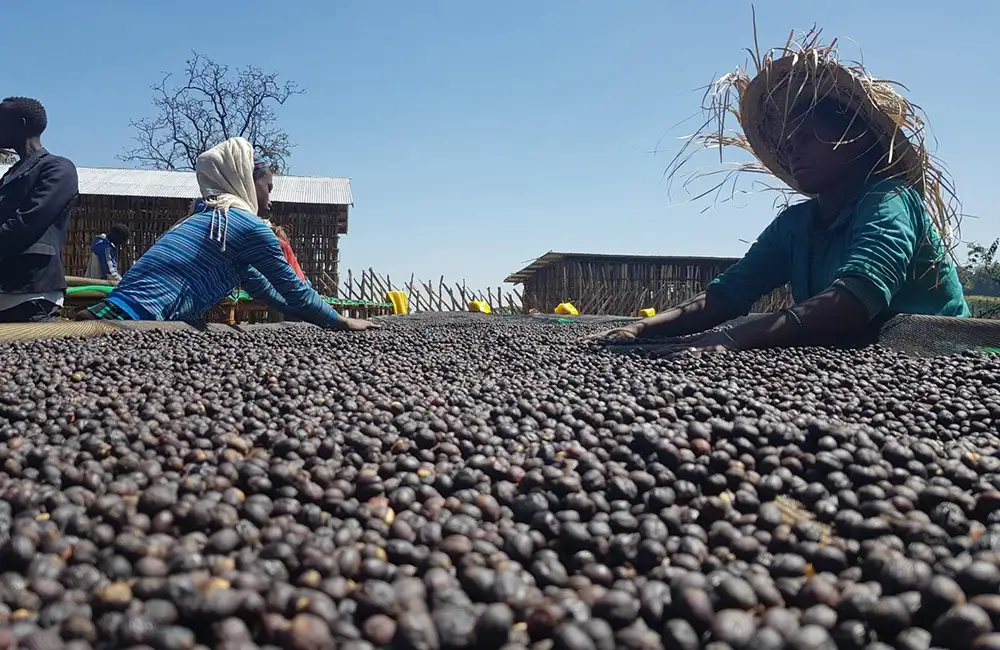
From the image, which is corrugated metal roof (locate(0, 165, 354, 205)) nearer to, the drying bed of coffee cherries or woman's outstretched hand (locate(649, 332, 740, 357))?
woman's outstretched hand (locate(649, 332, 740, 357))

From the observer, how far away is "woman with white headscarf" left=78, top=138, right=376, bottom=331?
459 cm

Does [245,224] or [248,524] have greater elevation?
[245,224]

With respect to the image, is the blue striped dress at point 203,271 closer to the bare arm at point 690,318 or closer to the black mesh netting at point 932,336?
the bare arm at point 690,318

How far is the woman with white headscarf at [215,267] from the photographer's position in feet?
15.1

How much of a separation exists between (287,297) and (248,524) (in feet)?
11.4

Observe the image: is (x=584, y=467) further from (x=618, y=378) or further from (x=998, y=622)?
(x=618, y=378)

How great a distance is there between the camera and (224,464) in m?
1.72

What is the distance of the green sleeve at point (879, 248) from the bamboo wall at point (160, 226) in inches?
484

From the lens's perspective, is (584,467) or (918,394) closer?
(584,467)

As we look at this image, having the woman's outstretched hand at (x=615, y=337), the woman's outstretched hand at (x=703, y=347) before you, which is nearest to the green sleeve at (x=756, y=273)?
the woman's outstretched hand at (x=615, y=337)

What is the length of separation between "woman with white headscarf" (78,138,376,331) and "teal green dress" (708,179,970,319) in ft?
9.46

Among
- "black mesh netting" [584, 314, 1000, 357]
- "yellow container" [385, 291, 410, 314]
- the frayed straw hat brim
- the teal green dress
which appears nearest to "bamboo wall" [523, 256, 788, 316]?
"yellow container" [385, 291, 410, 314]

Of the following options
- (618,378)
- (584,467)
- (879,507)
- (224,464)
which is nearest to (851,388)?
(618,378)

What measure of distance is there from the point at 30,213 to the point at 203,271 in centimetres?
105
